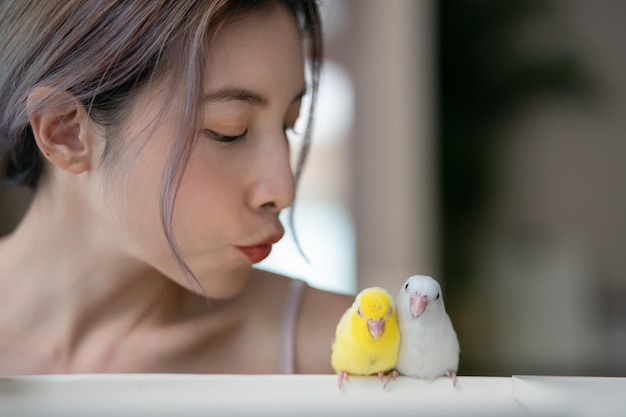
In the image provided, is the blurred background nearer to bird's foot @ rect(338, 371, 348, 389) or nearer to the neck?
the neck

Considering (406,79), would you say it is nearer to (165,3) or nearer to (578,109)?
(578,109)

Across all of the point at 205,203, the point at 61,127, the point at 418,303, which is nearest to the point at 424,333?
the point at 418,303

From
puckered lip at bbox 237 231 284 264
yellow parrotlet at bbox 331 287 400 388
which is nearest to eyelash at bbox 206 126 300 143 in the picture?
Answer: puckered lip at bbox 237 231 284 264

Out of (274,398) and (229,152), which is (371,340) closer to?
(274,398)

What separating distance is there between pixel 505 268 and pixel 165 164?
1565mm

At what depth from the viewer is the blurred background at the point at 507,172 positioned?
6.75 ft

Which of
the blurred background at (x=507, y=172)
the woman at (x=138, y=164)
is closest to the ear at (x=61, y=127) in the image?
the woman at (x=138, y=164)

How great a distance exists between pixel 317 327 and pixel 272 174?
28 cm

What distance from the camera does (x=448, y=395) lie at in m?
0.51

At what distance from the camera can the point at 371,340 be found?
0.57 meters

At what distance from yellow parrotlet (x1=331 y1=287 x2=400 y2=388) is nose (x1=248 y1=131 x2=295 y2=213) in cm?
18

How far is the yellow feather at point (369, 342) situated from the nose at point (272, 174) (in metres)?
0.18

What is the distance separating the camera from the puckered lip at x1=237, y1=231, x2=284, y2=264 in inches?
30.4

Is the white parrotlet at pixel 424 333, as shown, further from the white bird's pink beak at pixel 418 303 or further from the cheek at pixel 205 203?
the cheek at pixel 205 203
